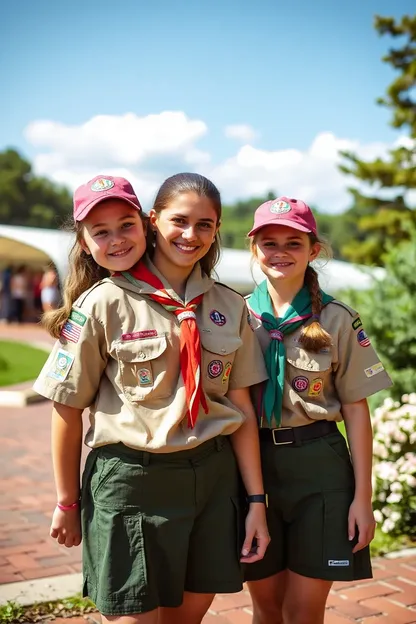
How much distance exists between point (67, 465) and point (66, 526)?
0.67ft

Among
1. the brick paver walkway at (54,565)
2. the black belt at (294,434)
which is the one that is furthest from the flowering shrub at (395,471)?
the black belt at (294,434)

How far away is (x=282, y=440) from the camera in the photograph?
8.14ft

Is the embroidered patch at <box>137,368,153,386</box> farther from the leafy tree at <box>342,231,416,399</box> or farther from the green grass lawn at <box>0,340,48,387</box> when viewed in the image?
the green grass lawn at <box>0,340,48,387</box>

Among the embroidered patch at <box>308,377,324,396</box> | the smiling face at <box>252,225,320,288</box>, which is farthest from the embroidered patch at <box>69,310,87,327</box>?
the embroidered patch at <box>308,377,324,396</box>

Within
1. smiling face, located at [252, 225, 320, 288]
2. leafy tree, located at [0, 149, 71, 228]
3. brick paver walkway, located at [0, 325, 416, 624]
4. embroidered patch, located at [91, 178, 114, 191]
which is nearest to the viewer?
embroidered patch, located at [91, 178, 114, 191]

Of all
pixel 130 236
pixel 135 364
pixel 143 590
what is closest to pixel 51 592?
pixel 143 590

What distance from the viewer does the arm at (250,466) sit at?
90.7 inches

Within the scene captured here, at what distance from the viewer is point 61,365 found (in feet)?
7.20

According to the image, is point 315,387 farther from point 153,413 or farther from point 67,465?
point 67,465

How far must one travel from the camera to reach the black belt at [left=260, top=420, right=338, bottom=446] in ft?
8.14

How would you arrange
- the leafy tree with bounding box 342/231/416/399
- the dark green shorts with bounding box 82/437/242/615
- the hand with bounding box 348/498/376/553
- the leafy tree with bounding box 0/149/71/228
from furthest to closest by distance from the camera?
1. the leafy tree with bounding box 0/149/71/228
2. the leafy tree with bounding box 342/231/416/399
3. the hand with bounding box 348/498/376/553
4. the dark green shorts with bounding box 82/437/242/615

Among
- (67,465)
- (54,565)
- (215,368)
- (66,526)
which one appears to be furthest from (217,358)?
(54,565)

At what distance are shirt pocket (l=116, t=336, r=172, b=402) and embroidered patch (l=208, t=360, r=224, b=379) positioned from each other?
17 cm

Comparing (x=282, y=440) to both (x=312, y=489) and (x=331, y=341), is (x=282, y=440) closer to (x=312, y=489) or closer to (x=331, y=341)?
(x=312, y=489)
